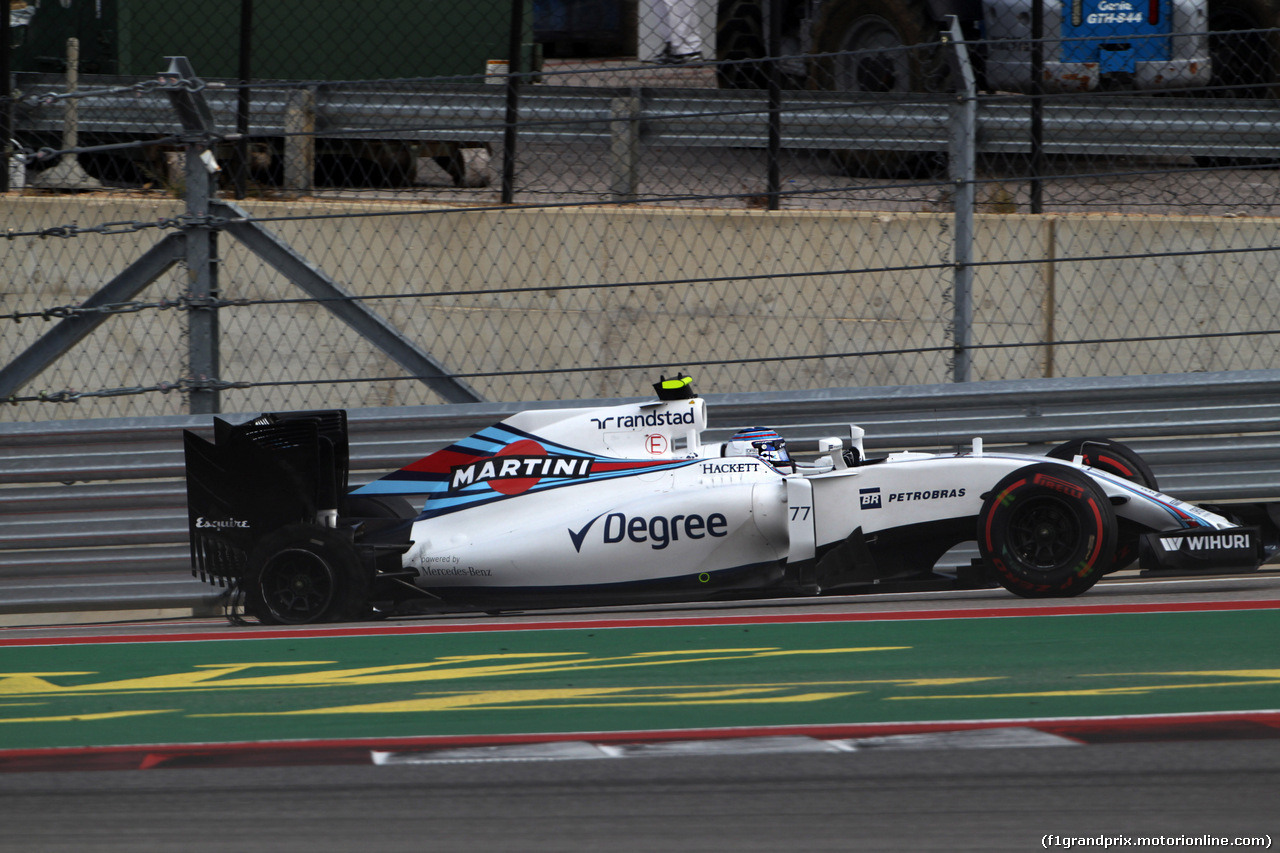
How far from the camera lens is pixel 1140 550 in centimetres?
501

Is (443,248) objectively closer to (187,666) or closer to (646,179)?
(646,179)

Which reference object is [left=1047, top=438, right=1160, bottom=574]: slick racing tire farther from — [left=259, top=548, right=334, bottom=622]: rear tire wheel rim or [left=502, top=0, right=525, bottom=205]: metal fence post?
[left=259, top=548, right=334, bottom=622]: rear tire wheel rim

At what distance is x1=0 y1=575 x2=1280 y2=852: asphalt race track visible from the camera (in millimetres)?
2795

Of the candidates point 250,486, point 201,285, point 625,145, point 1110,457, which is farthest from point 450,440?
point 1110,457

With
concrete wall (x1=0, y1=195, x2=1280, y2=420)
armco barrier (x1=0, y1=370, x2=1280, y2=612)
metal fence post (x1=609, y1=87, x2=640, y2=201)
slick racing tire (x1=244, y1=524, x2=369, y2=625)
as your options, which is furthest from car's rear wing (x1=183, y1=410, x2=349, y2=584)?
metal fence post (x1=609, y1=87, x2=640, y2=201)

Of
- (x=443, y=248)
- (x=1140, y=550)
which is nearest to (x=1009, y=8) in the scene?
(x=443, y=248)

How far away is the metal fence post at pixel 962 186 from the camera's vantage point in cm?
596

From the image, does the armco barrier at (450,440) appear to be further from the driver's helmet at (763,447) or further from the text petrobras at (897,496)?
the text petrobras at (897,496)

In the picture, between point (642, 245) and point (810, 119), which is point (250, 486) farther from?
point (810, 119)

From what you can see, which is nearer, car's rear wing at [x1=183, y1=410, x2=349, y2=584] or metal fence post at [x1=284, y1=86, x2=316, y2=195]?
car's rear wing at [x1=183, y1=410, x2=349, y2=584]

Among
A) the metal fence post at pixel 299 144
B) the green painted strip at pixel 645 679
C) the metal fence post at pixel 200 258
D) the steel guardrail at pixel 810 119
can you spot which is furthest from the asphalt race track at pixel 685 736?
the metal fence post at pixel 299 144

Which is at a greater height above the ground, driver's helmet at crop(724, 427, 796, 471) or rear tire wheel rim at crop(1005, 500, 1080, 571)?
driver's helmet at crop(724, 427, 796, 471)

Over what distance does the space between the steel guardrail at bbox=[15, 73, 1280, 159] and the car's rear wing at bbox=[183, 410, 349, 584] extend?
5.41 ft

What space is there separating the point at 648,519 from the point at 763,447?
587 mm
